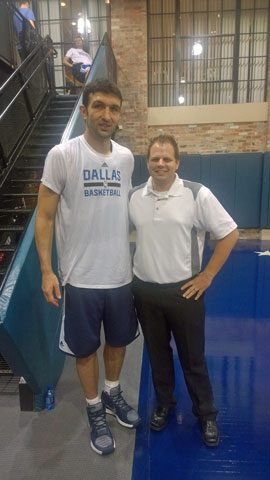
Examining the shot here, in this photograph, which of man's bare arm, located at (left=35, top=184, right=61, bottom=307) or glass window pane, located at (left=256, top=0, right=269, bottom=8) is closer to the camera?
man's bare arm, located at (left=35, top=184, right=61, bottom=307)

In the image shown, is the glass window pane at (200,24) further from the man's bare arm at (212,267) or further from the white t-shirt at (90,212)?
the man's bare arm at (212,267)

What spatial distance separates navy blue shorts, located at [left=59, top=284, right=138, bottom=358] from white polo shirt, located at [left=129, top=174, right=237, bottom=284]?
0.65 feet

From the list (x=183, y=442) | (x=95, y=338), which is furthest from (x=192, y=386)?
(x=95, y=338)

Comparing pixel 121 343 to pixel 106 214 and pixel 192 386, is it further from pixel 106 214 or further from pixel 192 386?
pixel 106 214

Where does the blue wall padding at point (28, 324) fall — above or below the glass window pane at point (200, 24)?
below

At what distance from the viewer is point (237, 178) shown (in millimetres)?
6695

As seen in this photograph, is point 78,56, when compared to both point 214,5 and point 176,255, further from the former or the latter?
point 176,255

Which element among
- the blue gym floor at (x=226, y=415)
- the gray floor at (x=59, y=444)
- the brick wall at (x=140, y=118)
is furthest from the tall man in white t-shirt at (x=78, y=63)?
the gray floor at (x=59, y=444)

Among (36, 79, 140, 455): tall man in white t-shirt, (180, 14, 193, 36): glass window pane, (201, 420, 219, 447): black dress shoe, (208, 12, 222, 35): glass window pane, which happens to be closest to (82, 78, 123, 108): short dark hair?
(36, 79, 140, 455): tall man in white t-shirt

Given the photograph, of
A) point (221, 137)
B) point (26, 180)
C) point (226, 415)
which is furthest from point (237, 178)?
point (226, 415)

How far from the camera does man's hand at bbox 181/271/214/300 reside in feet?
5.57

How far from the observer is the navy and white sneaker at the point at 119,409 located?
1975 mm

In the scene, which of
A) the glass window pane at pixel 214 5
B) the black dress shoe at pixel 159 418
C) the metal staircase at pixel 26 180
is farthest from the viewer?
the glass window pane at pixel 214 5

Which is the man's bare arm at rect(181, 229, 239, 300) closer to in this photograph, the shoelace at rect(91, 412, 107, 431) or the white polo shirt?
the white polo shirt
